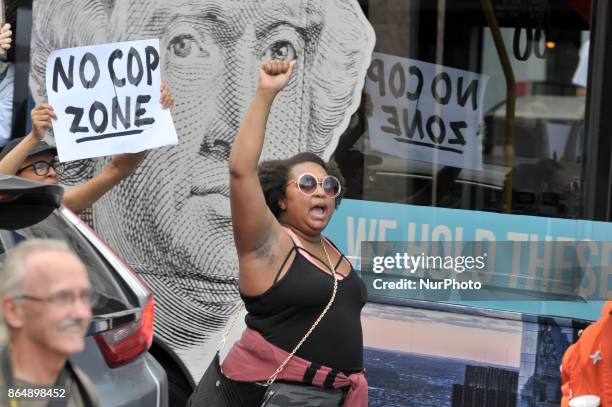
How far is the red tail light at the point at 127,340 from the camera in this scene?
3.90 meters

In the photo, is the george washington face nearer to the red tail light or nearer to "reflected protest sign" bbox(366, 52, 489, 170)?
"reflected protest sign" bbox(366, 52, 489, 170)

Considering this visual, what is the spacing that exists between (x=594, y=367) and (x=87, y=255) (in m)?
2.16

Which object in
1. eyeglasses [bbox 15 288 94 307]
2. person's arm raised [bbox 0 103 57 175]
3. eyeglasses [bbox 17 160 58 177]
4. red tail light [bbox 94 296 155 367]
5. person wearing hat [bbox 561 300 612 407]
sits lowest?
person wearing hat [bbox 561 300 612 407]

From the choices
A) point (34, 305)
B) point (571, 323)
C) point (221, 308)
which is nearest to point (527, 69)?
point (571, 323)

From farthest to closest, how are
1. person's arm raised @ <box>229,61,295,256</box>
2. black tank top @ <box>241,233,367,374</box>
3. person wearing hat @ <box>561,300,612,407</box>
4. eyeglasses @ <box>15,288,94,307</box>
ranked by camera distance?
person wearing hat @ <box>561,300,612,407</box> < black tank top @ <box>241,233,367,374</box> < person's arm raised @ <box>229,61,295,256</box> < eyeglasses @ <box>15,288,94,307</box>

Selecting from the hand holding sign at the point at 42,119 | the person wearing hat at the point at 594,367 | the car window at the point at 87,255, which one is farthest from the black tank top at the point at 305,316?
the hand holding sign at the point at 42,119

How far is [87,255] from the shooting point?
13.6ft

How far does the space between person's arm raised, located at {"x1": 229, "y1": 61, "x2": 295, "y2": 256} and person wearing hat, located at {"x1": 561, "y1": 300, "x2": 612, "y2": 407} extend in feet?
4.87

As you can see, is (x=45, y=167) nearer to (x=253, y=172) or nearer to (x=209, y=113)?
(x=209, y=113)

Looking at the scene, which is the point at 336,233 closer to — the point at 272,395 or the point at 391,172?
the point at 391,172

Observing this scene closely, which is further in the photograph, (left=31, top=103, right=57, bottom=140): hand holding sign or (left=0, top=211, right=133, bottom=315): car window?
(left=31, top=103, right=57, bottom=140): hand holding sign

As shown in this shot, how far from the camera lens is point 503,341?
18.5 feet

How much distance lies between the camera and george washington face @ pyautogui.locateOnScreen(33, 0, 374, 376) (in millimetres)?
5977

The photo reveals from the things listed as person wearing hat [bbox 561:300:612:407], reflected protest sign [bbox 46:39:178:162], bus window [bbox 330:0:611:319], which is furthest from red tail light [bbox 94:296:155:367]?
bus window [bbox 330:0:611:319]
